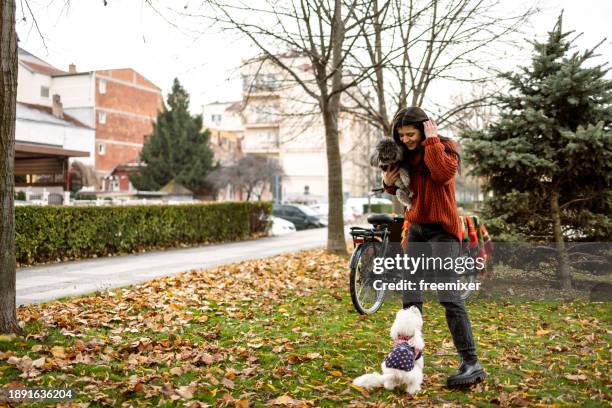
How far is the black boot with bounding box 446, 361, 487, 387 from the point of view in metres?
4.09

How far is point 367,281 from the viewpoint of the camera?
696cm

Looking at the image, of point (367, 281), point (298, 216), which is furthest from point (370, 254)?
point (298, 216)

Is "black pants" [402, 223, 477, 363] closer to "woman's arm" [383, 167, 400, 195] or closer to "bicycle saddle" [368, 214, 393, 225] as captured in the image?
"woman's arm" [383, 167, 400, 195]

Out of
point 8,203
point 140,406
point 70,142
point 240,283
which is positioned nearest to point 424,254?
point 140,406

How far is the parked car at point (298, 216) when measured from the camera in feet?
110

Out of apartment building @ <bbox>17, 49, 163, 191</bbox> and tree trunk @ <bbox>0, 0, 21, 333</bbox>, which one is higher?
apartment building @ <bbox>17, 49, 163, 191</bbox>

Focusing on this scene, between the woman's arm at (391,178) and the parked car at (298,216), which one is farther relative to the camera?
the parked car at (298,216)

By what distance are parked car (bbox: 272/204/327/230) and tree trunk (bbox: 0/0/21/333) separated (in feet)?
92.6

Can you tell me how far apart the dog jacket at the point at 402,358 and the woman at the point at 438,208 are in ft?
1.29

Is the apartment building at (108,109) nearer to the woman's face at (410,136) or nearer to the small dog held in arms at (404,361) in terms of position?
the woman's face at (410,136)

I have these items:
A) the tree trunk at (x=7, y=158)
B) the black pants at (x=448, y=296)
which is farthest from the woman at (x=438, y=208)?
the tree trunk at (x=7, y=158)

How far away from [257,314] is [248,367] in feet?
7.05

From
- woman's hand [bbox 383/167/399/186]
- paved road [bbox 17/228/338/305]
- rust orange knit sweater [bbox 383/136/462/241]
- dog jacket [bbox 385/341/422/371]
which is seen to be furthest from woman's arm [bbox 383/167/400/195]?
paved road [bbox 17/228/338/305]

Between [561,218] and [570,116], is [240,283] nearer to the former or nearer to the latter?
[561,218]
